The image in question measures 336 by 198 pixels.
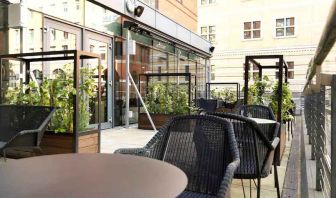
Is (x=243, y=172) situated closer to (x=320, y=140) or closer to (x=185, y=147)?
(x=185, y=147)

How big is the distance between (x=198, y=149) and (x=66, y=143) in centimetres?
232

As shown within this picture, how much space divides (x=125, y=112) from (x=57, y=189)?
7389mm

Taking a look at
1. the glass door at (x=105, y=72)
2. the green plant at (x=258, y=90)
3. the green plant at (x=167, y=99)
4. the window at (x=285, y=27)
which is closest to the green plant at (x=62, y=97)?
the green plant at (x=258, y=90)

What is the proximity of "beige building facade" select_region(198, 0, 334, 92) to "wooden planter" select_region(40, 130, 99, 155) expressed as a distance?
60.2 ft

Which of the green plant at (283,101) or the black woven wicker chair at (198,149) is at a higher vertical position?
the green plant at (283,101)

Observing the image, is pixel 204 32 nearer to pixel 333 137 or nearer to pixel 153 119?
pixel 153 119

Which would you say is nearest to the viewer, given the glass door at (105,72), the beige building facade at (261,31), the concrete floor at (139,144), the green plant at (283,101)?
the concrete floor at (139,144)

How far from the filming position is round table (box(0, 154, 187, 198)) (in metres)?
1.15

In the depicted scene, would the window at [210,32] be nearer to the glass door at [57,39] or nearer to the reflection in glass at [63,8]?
the reflection in glass at [63,8]

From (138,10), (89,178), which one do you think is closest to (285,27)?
(138,10)

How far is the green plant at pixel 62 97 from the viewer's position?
4.20m

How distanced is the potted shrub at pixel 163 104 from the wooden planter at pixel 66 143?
12.0ft

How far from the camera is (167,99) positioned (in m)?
7.93

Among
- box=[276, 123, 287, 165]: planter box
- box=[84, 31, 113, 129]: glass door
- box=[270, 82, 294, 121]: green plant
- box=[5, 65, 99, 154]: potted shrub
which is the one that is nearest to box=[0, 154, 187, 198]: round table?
box=[5, 65, 99, 154]: potted shrub
